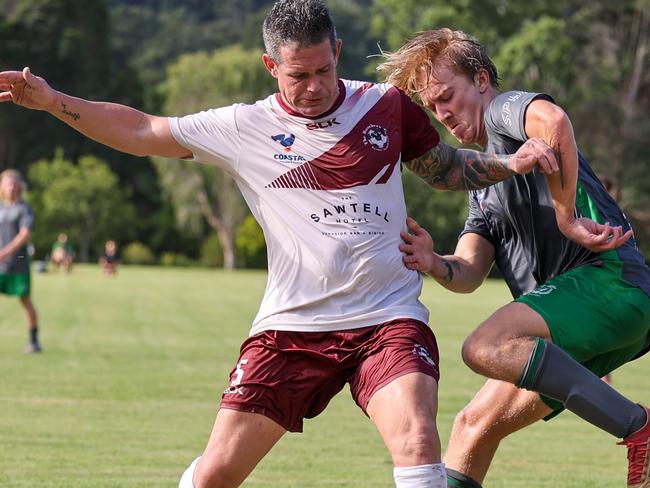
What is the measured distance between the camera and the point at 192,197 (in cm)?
7356

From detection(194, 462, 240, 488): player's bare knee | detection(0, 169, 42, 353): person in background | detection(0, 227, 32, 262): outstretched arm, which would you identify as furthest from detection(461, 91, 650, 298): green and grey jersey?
detection(0, 169, 42, 353): person in background

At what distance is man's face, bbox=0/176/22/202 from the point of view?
649 inches

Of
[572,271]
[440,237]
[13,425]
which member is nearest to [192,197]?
[440,237]

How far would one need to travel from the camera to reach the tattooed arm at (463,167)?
552 cm

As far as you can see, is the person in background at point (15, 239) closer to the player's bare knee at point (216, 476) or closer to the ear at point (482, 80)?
the ear at point (482, 80)

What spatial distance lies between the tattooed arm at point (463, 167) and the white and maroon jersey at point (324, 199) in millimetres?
302

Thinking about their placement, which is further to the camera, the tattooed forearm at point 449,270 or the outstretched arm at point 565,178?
the tattooed forearm at point 449,270

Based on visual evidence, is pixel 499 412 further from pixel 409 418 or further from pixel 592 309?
pixel 409 418

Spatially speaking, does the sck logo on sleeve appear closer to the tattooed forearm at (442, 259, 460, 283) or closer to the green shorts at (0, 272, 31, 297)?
the tattooed forearm at (442, 259, 460, 283)

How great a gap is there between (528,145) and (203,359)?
471 inches

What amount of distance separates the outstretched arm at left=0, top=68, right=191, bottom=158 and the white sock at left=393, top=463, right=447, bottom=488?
1762mm

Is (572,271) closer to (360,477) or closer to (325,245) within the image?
(325,245)

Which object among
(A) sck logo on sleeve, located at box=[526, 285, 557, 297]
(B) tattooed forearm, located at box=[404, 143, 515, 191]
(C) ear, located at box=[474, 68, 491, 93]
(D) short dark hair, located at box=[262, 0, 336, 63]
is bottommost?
(A) sck logo on sleeve, located at box=[526, 285, 557, 297]

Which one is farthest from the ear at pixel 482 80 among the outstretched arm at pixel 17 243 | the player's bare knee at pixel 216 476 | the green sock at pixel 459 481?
the outstretched arm at pixel 17 243
